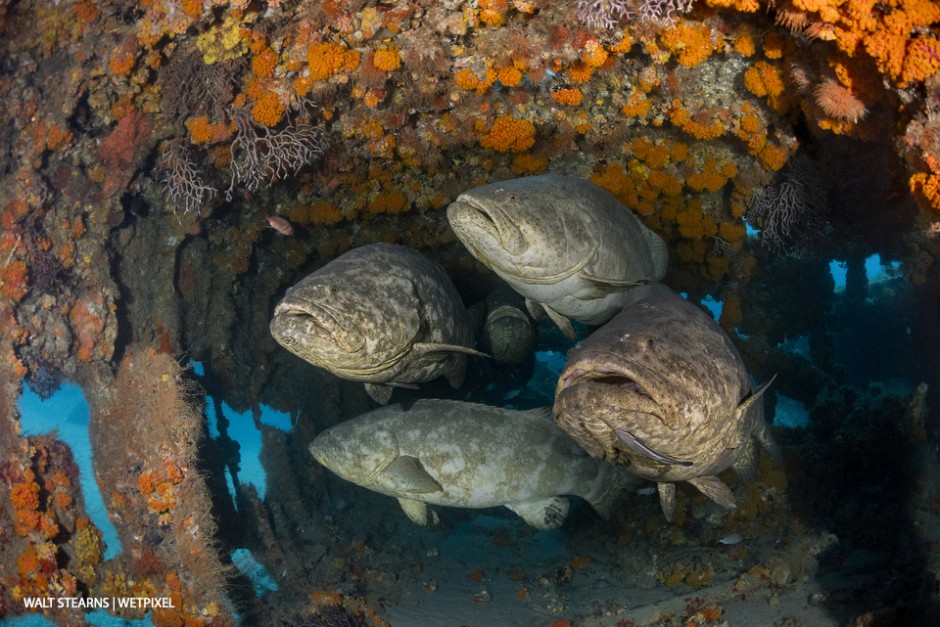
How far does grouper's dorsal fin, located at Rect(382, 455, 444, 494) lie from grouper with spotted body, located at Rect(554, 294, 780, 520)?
2506 mm

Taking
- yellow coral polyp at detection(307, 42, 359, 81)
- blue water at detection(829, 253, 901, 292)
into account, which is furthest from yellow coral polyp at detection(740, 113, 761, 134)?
blue water at detection(829, 253, 901, 292)

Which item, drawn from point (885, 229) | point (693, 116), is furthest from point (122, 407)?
point (885, 229)

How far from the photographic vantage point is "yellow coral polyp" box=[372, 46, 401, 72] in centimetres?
481

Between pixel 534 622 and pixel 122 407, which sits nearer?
pixel 534 622

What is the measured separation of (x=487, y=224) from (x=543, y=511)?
368cm

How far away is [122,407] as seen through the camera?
225 inches

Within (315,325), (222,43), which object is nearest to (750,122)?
(315,325)

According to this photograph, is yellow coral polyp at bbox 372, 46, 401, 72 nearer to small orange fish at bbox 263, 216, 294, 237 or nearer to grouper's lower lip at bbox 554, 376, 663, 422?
small orange fish at bbox 263, 216, 294, 237

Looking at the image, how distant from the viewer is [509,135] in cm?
538

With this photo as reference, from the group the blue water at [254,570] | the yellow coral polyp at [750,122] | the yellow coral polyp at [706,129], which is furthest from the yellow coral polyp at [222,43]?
the blue water at [254,570]

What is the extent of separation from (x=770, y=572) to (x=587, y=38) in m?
5.18

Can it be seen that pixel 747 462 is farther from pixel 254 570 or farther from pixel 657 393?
pixel 254 570

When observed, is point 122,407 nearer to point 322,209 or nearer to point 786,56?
point 322,209

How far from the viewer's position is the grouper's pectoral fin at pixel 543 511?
5.77 metres
